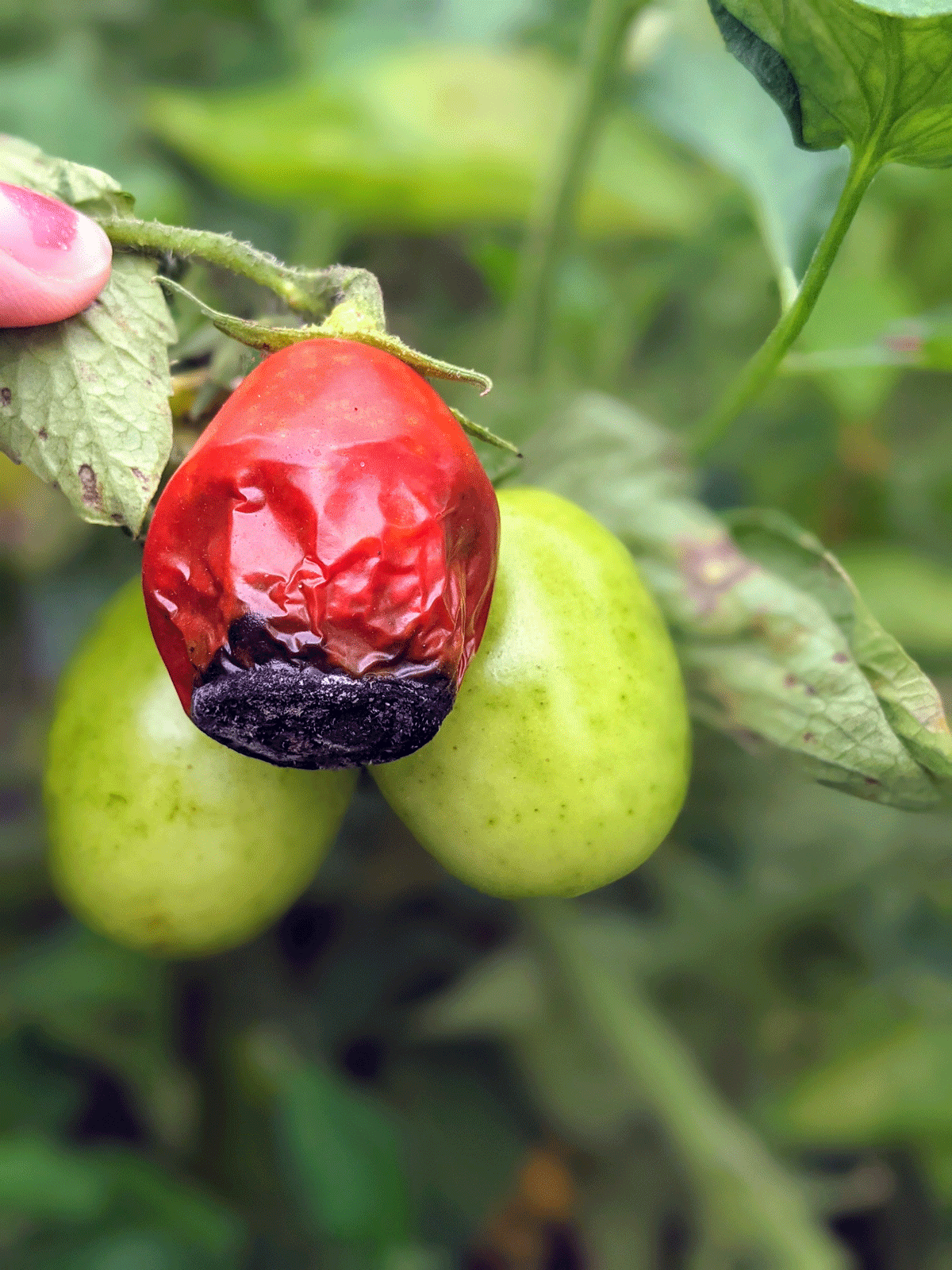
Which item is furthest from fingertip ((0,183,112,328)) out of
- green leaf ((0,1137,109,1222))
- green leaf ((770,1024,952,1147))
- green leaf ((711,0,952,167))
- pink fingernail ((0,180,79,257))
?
green leaf ((770,1024,952,1147))

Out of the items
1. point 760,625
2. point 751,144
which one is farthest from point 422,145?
point 760,625

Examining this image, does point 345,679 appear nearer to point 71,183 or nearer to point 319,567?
point 319,567

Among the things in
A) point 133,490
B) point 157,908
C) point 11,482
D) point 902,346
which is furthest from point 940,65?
point 11,482

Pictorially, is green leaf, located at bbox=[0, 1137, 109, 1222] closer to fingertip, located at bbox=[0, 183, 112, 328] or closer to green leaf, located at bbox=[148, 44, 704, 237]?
fingertip, located at bbox=[0, 183, 112, 328]

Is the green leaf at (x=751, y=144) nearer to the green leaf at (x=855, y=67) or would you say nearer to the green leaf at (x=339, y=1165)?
the green leaf at (x=855, y=67)

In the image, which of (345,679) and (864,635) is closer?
(345,679)

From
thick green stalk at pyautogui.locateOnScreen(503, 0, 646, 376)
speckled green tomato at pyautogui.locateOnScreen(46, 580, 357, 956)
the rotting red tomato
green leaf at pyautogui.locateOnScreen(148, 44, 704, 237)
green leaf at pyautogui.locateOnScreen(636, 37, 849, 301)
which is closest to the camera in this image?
the rotting red tomato

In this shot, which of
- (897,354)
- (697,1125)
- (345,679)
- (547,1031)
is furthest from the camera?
(547,1031)

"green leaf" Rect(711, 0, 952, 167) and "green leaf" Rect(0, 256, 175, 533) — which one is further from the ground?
"green leaf" Rect(711, 0, 952, 167)
